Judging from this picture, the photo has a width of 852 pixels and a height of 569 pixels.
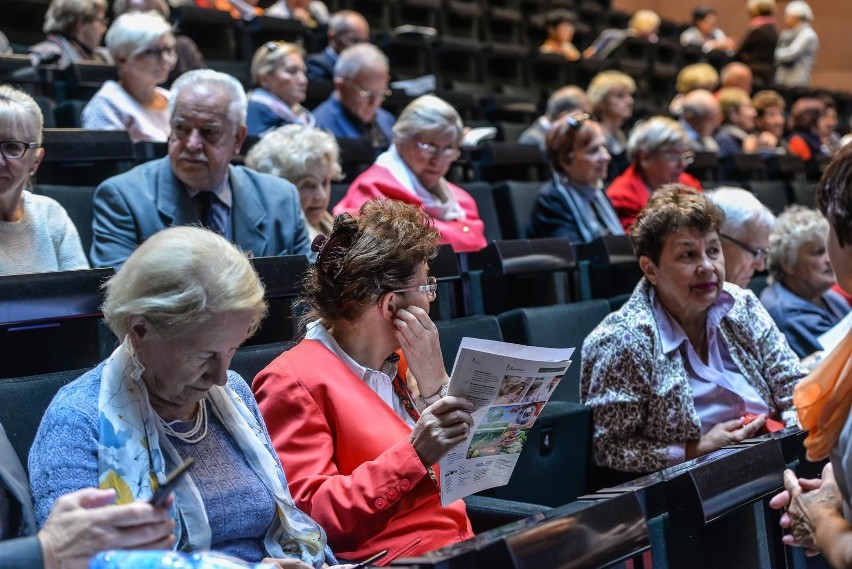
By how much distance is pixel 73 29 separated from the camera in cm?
404

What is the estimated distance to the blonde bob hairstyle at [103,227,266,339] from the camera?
52.9 inches

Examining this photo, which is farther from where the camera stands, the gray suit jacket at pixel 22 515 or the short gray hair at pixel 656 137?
the short gray hair at pixel 656 137

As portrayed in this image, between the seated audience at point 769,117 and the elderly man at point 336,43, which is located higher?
the elderly man at point 336,43

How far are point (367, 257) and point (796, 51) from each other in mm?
7497

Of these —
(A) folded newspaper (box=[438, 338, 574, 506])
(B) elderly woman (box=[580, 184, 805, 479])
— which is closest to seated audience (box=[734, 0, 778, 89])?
(B) elderly woman (box=[580, 184, 805, 479])

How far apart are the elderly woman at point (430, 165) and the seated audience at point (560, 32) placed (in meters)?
3.72

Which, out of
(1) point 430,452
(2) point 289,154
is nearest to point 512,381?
(1) point 430,452

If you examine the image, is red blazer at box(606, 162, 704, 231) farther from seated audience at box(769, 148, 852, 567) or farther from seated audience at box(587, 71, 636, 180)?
seated audience at box(769, 148, 852, 567)

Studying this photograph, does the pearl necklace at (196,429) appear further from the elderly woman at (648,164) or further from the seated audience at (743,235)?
the elderly woman at (648,164)

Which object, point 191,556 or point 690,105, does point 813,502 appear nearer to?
point 191,556

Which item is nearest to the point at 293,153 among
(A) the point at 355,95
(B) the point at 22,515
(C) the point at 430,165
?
(C) the point at 430,165

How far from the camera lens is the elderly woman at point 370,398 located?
5.16ft

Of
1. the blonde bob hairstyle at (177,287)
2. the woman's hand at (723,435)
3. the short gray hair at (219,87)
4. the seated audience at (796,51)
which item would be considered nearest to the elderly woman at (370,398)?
the blonde bob hairstyle at (177,287)

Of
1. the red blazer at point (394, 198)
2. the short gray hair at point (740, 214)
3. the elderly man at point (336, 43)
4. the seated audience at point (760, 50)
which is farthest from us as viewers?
the seated audience at point (760, 50)
